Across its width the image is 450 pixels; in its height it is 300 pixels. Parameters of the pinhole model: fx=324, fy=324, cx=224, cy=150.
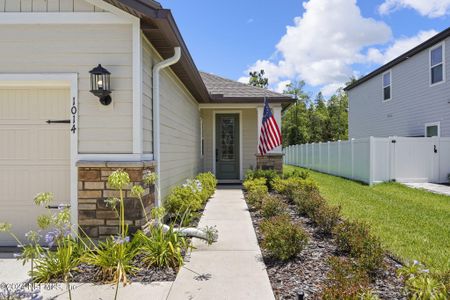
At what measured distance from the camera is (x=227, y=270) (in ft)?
11.7

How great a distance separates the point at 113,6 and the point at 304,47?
30589 mm

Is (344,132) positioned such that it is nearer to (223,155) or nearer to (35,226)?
(223,155)

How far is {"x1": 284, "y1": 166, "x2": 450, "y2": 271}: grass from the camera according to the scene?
14.0 feet

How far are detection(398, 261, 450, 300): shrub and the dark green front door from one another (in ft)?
29.7

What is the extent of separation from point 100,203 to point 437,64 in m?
13.0

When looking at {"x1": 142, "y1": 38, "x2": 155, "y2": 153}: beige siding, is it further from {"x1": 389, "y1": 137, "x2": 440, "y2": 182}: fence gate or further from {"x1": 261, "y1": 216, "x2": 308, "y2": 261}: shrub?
{"x1": 389, "y1": 137, "x2": 440, "y2": 182}: fence gate

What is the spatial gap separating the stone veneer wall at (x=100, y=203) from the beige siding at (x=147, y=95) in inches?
24.8

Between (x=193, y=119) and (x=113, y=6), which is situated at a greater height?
(x=113, y=6)

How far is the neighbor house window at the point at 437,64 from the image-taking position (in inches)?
467

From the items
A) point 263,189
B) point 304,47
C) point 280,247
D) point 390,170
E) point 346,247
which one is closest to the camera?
point 280,247

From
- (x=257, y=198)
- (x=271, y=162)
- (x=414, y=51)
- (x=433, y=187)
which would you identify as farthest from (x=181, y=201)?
(x=414, y=51)

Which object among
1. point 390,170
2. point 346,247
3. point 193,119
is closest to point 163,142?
point 346,247

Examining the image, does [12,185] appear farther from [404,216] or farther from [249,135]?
[249,135]

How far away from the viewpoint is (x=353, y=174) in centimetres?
1259
